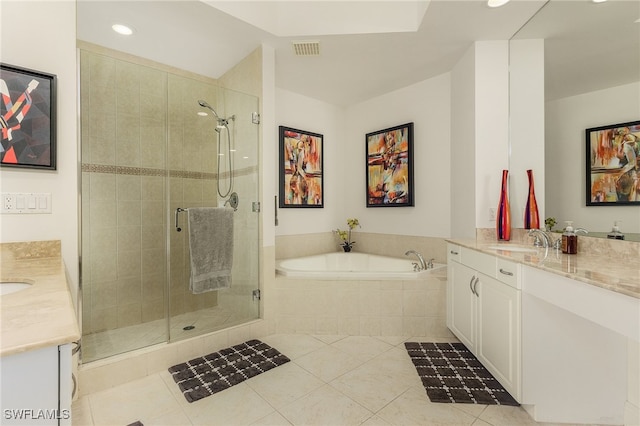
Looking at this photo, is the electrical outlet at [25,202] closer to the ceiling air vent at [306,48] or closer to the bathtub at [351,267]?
the bathtub at [351,267]

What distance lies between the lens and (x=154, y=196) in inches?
99.0

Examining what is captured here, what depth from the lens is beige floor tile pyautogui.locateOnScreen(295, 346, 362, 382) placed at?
2062 millimetres

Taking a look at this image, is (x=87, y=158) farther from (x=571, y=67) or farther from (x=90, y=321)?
(x=571, y=67)

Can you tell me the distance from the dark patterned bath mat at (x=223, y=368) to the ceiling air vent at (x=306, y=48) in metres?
2.59

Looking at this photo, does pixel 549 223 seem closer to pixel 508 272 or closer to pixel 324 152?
pixel 508 272

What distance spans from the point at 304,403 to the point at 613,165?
7.55 ft

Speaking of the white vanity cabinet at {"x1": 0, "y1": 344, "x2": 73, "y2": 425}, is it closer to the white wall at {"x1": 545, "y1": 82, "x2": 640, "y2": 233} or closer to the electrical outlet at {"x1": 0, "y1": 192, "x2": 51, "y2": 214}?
the electrical outlet at {"x1": 0, "y1": 192, "x2": 51, "y2": 214}

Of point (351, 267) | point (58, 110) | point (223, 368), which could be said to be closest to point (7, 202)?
point (58, 110)

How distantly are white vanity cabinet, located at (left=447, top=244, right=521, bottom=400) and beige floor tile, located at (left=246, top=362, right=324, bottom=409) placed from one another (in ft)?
3.63

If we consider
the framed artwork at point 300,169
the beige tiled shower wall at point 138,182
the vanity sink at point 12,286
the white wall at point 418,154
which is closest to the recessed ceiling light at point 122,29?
the beige tiled shower wall at point 138,182

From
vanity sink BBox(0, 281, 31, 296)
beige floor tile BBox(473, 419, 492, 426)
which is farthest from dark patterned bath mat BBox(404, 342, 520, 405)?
vanity sink BBox(0, 281, 31, 296)

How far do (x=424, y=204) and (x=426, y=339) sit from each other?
1.42 metres

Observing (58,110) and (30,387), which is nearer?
(30,387)

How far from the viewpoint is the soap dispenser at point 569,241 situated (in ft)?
6.31
